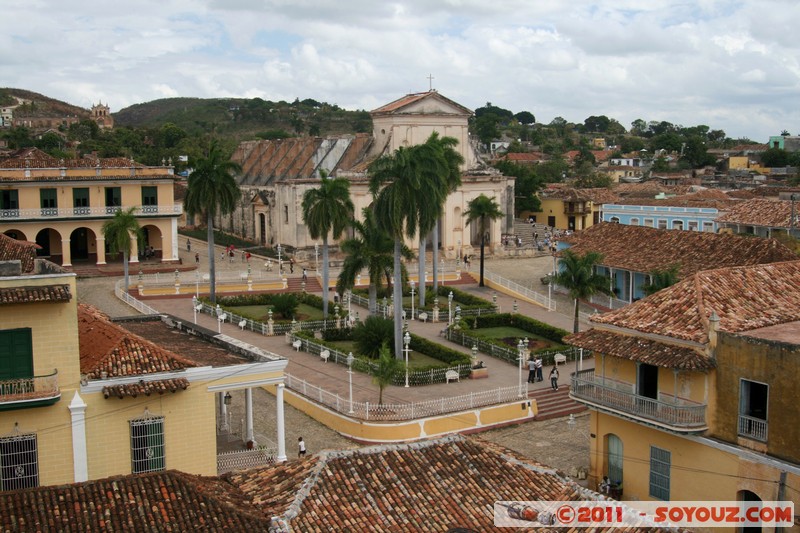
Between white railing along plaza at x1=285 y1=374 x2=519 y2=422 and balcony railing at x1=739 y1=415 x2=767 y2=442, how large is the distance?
32.6 ft

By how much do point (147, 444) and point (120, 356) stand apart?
2.02 m

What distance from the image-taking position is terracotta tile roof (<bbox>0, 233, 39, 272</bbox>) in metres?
21.9

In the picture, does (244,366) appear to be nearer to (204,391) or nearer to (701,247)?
(204,391)

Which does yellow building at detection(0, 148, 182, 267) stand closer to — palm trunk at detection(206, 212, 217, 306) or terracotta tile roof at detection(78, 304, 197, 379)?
palm trunk at detection(206, 212, 217, 306)

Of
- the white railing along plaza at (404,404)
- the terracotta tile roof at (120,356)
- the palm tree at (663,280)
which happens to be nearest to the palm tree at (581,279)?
the palm tree at (663,280)

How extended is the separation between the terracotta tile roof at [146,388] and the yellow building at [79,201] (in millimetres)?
36432

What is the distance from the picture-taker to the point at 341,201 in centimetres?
4172

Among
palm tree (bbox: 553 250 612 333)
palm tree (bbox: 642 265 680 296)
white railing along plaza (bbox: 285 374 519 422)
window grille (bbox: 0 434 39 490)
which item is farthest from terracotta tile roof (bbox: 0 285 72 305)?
palm tree (bbox: 553 250 612 333)

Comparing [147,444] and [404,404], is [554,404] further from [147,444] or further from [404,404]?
[147,444]

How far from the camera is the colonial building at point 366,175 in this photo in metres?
61.2

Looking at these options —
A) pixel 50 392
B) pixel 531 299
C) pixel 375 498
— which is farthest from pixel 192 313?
pixel 375 498

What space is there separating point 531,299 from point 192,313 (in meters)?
17.5

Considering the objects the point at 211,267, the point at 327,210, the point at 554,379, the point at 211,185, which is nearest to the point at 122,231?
the point at 211,267

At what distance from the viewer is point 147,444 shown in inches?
751
